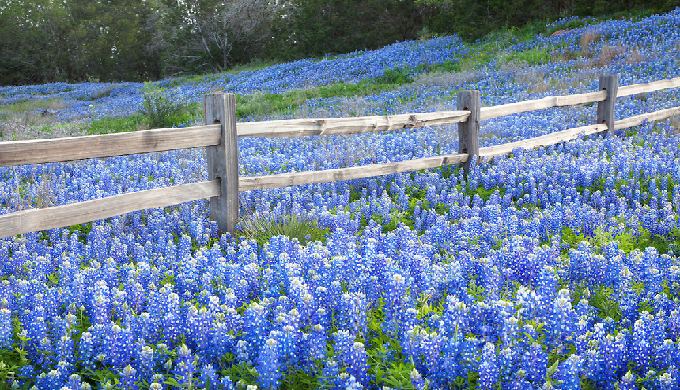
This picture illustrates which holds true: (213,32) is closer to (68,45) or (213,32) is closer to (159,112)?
(68,45)

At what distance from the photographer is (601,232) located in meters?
4.56

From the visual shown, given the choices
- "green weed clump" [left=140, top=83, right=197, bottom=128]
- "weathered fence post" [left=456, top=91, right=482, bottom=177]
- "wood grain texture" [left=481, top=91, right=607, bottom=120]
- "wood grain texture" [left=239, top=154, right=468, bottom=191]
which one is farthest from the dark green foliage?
"wood grain texture" [left=239, top=154, right=468, bottom=191]

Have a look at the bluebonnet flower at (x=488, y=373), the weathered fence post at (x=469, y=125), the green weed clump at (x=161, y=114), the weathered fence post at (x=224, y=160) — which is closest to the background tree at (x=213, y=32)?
the green weed clump at (x=161, y=114)

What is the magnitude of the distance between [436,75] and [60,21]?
3801cm

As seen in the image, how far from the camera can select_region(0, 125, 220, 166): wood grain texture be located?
3.80 meters

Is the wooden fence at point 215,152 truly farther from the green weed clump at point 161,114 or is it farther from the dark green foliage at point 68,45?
the dark green foliage at point 68,45

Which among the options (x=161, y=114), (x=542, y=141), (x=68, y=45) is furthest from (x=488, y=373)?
(x=68, y=45)

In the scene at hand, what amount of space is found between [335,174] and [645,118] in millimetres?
7066

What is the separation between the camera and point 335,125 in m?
5.98

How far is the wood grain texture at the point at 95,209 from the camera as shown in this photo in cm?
382

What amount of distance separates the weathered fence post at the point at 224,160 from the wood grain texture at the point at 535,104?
12.2 feet

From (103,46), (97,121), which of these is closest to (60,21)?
(103,46)

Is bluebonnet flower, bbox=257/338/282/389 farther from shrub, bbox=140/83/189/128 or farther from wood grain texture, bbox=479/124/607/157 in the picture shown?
shrub, bbox=140/83/189/128

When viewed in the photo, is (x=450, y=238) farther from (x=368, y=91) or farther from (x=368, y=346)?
(x=368, y=91)
